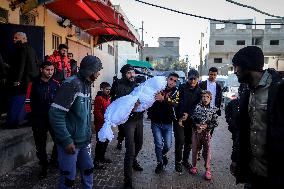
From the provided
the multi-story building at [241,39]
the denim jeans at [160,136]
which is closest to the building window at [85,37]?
the denim jeans at [160,136]

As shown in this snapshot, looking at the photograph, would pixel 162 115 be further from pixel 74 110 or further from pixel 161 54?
pixel 161 54

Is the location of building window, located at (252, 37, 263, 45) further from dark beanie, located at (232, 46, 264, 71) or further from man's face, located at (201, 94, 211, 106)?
dark beanie, located at (232, 46, 264, 71)

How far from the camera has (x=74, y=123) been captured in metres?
3.71

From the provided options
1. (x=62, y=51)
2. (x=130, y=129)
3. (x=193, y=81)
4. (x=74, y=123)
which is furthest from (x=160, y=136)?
(x=62, y=51)

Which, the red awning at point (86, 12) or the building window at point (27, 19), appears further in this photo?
the red awning at point (86, 12)

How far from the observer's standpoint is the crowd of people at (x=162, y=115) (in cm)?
274

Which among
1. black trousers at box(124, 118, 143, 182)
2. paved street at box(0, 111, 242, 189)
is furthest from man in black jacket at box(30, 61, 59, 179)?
black trousers at box(124, 118, 143, 182)

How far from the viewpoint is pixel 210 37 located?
169ft

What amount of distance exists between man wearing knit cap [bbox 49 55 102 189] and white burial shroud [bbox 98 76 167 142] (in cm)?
101

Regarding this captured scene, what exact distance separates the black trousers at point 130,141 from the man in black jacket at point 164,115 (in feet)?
2.08

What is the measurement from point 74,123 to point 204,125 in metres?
2.98

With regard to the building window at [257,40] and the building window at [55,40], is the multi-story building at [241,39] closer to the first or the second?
the building window at [257,40]

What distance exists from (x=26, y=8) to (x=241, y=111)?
22.7ft

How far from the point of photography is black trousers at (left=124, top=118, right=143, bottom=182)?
16.8ft
